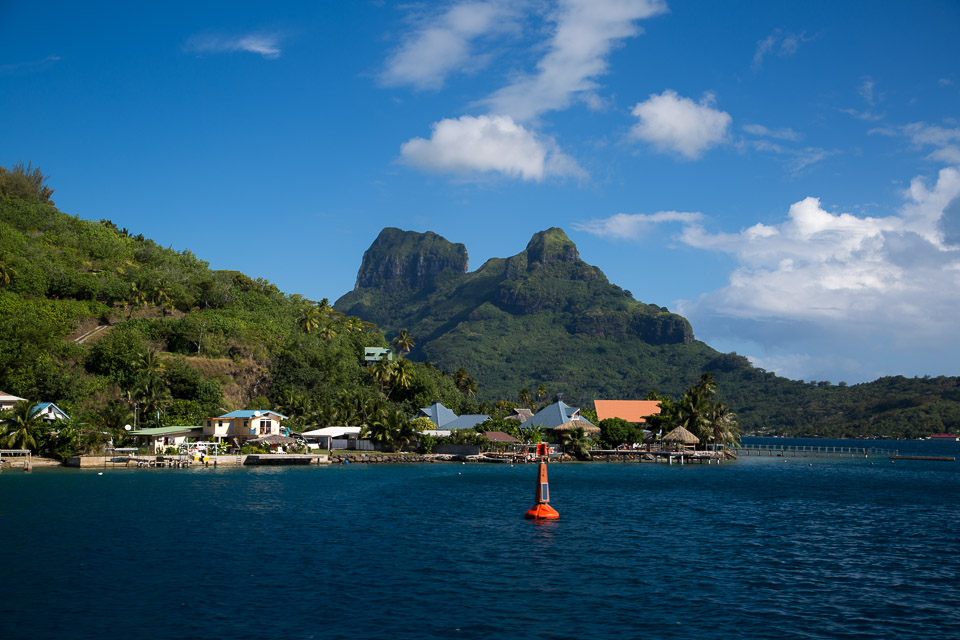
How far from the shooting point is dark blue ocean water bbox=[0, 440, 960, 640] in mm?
18328

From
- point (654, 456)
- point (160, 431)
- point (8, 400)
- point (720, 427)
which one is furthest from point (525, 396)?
point (8, 400)

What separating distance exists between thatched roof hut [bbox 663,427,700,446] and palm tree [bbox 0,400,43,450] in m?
73.2

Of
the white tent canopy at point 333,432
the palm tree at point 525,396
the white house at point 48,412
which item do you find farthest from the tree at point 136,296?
the palm tree at point 525,396

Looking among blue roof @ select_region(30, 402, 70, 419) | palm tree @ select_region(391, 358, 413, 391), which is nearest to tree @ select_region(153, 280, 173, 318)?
palm tree @ select_region(391, 358, 413, 391)

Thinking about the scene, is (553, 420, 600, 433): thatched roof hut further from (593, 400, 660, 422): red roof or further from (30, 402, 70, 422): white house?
(30, 402, 70, 422): white house

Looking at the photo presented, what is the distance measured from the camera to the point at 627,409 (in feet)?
419

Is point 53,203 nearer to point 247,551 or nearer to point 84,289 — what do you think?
point 84,289

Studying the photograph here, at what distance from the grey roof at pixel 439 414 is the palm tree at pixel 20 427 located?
5026 cm

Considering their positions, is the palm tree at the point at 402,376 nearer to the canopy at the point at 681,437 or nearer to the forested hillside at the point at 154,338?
the forested hillside at the point at 154,338

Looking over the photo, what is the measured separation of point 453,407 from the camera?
413ft

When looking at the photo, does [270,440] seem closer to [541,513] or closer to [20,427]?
[20,427]

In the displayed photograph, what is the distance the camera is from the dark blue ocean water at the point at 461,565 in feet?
60.1

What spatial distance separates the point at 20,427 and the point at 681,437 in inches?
3000

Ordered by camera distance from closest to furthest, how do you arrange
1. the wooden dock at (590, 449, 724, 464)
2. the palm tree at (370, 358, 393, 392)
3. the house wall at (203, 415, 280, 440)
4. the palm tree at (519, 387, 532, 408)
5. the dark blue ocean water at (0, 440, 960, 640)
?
the dark blue ocean water at (0, 440, 960, 640) < the house wall at (203, 415, 280, 440) < the wooden dock at (590, 449, 724, 464) < the palm tree at (370, 358, 393, 392) < the palm tree at (519, 387, 532, 408)
